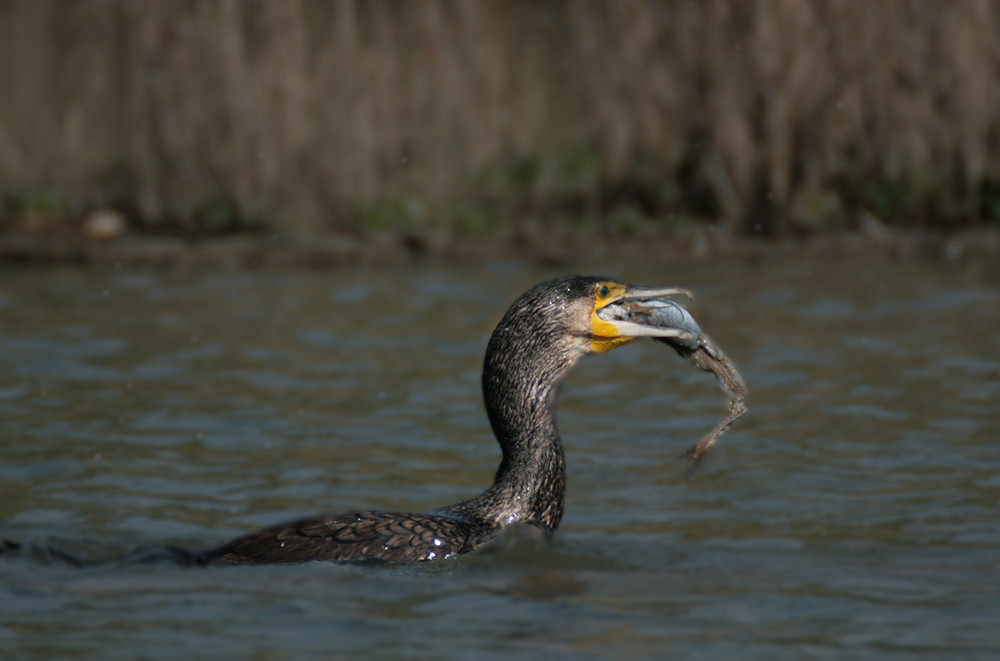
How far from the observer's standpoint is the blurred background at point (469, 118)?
12.0m

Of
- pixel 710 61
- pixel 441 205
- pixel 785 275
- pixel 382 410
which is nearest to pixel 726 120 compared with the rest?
pixel 710 61

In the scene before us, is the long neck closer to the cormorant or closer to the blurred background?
the cormorant

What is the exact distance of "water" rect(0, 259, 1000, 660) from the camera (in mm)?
4414

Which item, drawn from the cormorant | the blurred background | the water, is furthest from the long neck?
the blurred background

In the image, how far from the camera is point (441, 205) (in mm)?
13117

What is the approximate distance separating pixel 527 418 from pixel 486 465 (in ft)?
5.43

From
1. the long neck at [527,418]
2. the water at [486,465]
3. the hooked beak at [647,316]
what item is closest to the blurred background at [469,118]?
the water at [486,465]

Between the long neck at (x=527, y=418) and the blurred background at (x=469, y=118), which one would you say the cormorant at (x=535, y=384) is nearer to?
the long neck at (x=527, y=418)

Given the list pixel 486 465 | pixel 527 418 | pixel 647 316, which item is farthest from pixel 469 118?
pixel 527 418

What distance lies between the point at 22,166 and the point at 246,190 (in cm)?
195

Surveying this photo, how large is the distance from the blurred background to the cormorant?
730 centimetres

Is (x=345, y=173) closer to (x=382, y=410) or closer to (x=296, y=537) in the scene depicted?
(x=382, y=410)

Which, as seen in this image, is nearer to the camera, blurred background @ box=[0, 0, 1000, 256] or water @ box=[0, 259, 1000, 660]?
water @ box=[0, 259, 1000, 660]

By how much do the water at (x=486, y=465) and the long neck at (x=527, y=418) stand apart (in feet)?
0.57
